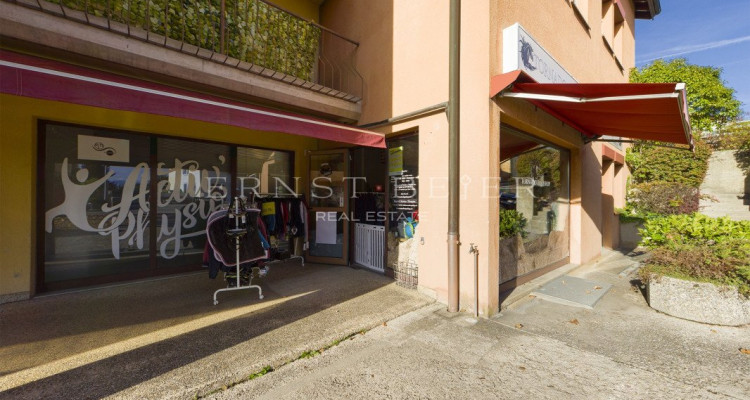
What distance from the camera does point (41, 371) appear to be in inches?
105

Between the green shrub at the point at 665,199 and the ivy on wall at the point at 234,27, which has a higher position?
the ivy on wall at the point at 234,27

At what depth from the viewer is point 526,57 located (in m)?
4.33

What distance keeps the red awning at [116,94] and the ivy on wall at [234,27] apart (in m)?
1.53

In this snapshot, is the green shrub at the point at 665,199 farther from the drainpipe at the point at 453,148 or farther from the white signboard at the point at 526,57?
the drainpipe at the point at 453,148

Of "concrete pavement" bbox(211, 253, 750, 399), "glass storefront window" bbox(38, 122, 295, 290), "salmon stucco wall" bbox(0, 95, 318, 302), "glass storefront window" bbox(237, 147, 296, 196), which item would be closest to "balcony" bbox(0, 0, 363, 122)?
"salmon stucco wall" bbox(0, 95, 318, 302)

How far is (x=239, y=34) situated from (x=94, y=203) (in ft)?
12.7

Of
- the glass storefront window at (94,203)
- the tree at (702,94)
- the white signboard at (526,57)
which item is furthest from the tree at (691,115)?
the glass storefront window at (94,203)

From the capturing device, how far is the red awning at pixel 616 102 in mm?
3226

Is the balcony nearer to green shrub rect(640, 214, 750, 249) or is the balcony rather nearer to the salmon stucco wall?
the salmon stucco wall

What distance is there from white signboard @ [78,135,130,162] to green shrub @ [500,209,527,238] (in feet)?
22.2

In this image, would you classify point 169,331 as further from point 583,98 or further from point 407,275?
point 583,98

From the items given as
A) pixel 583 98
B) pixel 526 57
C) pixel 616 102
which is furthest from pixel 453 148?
pixel 616 102

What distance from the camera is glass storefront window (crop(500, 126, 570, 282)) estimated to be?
17.1ft

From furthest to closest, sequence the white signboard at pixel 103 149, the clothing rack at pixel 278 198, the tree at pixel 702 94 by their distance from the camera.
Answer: the tree at pixel 702 94 < the clothing rack at pixel 278 198 < the white signboard at pixel 103 149
